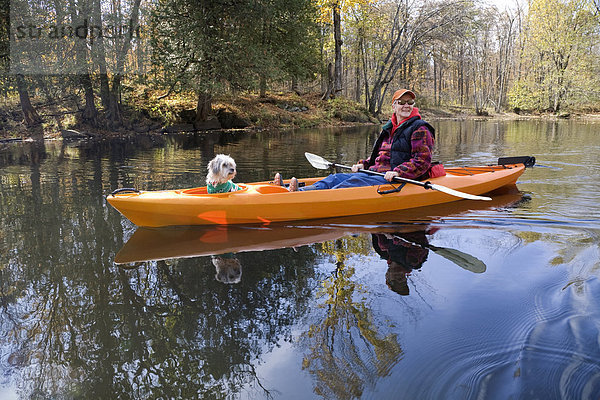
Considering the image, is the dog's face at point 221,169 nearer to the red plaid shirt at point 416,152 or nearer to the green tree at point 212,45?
the red plaid shirt at point 416,152

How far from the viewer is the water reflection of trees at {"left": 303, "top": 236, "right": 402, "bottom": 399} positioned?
6.63 feet

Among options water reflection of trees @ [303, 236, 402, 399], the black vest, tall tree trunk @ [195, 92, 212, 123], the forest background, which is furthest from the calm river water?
tall tree trunk @ [195, 92, 212, 123]

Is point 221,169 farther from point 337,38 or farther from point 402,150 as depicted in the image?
point 337,38

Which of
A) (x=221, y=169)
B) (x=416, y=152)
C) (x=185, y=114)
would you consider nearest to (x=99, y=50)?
(x=185, y=114)

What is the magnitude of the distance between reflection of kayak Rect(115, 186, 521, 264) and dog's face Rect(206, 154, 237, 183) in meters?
0.54

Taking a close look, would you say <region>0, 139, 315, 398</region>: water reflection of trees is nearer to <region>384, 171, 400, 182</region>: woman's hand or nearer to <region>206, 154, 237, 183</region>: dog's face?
<region>206, 154, 237, 183</region>: dog's face

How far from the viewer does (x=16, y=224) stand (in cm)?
471

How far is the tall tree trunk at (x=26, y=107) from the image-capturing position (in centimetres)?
1533

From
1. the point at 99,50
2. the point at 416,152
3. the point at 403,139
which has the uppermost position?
the point at 99,50

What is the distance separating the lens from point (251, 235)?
4.38 m

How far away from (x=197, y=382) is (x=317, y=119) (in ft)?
66.4

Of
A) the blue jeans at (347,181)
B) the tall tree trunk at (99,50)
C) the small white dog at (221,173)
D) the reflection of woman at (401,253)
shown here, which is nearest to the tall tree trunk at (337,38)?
the tall tree trunk at (99,50)

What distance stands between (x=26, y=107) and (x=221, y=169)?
49.1 feet

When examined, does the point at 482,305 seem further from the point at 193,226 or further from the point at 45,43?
the point at 45,43
